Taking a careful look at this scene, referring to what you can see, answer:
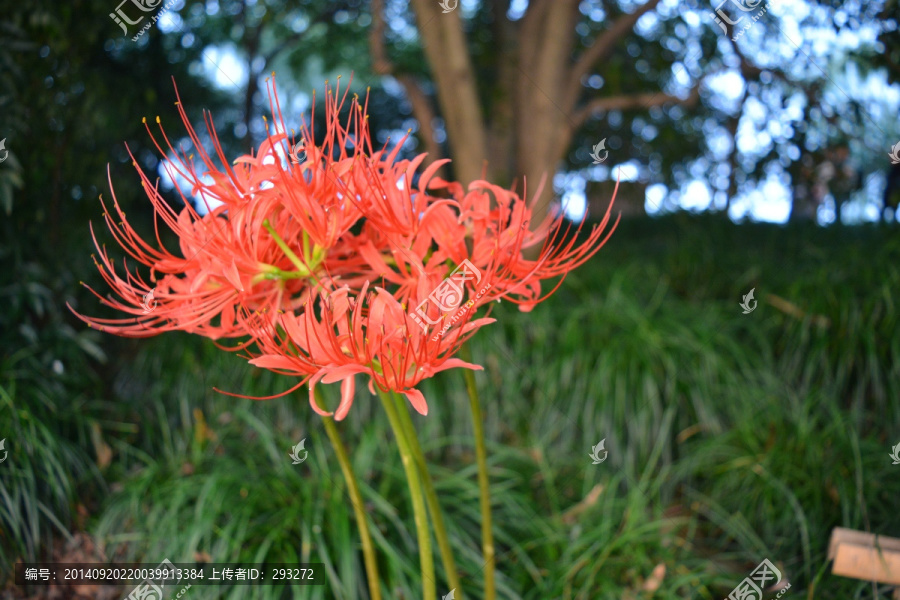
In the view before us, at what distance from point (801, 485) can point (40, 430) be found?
2.53 meters

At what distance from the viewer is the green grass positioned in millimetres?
1745

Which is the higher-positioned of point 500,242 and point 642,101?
point 642,101

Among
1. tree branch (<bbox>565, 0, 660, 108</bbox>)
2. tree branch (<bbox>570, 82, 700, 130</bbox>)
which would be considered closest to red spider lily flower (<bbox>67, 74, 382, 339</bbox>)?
tree branch (<bbox>570, 82, 700, 130</bbox>)

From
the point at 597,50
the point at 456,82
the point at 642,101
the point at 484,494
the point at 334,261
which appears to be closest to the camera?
the point at 334,261

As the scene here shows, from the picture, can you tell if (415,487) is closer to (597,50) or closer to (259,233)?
(259,233)

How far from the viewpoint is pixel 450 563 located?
3.41 ft

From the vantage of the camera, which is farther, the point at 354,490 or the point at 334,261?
the point at 354,490

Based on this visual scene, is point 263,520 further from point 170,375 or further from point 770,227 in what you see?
point 770,227

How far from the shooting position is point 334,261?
91cm

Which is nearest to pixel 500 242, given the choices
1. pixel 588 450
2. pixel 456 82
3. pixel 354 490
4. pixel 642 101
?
pixel 354 490

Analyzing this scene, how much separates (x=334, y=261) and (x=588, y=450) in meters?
1.63

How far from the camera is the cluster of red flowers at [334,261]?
81 centimetres

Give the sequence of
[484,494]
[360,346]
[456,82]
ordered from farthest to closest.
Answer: [456,82], [484,494], [360,346]

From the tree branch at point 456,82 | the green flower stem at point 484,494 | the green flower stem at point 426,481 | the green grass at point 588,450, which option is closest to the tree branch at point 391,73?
the tree branch at point 456,82
